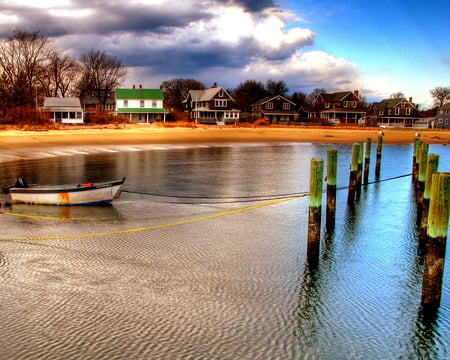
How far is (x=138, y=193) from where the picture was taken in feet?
60.0

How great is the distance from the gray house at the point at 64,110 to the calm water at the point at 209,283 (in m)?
57.2

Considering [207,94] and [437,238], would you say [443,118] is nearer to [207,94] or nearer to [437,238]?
[207,94]

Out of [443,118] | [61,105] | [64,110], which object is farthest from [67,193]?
[443,118]

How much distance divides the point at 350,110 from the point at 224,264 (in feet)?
298

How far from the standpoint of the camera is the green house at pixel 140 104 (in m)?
78.7

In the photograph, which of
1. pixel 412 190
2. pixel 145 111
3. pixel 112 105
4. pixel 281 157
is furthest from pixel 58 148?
pixel 112 105

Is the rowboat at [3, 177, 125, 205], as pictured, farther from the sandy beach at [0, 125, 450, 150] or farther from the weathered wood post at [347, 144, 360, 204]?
the sandy beach at [0, 125, 450, 150]

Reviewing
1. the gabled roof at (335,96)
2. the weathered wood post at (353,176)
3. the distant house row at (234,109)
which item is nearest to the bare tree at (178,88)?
the distant house row at (234,109)

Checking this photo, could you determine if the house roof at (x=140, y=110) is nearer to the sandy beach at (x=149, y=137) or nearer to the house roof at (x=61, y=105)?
the house roof at (x=61, y=105)

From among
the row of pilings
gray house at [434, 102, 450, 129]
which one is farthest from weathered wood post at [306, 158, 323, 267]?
gray house at [434, 102, 450, 129]

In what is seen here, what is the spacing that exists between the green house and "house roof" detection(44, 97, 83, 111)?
27.2 ft

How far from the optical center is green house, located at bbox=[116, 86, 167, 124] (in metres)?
78.7

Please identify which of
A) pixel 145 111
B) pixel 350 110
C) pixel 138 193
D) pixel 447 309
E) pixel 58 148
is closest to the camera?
pixel 447 309

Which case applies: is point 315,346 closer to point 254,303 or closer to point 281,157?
point 254,303
